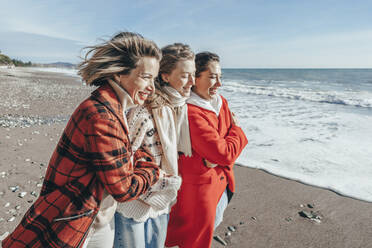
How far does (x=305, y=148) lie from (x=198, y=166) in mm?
5684

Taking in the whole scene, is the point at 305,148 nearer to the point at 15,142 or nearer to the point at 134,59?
the point at 134,59

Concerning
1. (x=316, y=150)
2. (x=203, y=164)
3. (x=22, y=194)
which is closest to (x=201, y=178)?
(x=203, y=164)

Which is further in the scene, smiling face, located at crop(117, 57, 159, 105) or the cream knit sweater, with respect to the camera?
the cream knit sweater

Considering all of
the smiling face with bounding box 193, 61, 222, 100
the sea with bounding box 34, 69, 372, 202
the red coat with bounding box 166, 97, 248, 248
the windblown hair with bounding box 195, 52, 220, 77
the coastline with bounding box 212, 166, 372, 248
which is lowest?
the coastline with bounding box 212, 166, 372, 248

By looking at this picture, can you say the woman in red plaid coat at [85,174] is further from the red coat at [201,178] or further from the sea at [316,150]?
the sea at [316,150]

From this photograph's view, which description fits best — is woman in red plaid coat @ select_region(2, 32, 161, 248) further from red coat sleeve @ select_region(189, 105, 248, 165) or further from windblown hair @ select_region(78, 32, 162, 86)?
red coat sleeve @ select_region(189, 105, 248, 165)

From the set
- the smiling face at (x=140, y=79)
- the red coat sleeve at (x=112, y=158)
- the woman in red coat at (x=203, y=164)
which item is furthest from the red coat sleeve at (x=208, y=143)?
the red coat sleeve at (x=112, y=158)

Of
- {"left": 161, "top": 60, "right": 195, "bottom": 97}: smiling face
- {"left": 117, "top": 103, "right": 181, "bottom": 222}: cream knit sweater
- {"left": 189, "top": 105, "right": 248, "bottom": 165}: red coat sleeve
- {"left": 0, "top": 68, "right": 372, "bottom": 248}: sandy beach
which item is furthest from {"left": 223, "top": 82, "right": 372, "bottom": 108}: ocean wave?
{"left": 117, "top": 103, "right": 181, "bottom": 222}: cream knit sweater

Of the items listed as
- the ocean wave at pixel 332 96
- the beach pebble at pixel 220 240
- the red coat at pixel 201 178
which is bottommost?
the beach pebble at pixel 220 240

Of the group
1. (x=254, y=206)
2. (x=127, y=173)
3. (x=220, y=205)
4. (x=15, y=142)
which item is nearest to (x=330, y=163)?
(x=254, y=206)

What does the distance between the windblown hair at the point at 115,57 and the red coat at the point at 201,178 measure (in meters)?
0.73

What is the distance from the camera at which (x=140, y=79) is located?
1530mm

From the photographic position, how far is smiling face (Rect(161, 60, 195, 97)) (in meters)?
1.99

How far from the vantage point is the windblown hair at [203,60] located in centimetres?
218
